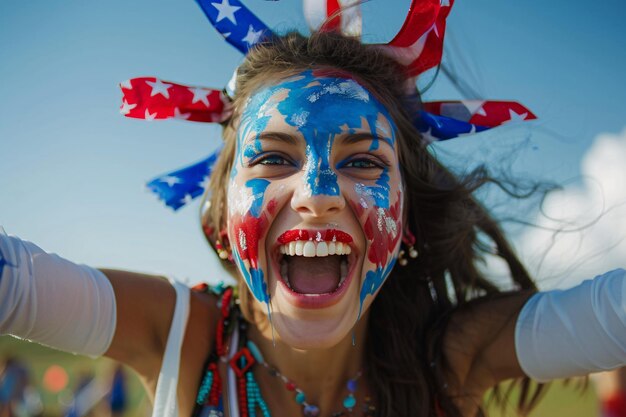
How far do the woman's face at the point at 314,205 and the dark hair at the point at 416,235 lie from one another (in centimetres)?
21

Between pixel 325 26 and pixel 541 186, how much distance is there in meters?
1.30

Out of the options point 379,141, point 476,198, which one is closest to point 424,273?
point 476,198

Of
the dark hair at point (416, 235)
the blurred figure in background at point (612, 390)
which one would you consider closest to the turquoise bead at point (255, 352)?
the dark hair at point (416, 235)

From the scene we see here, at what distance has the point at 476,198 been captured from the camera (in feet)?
9.25

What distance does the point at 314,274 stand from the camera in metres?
2.20

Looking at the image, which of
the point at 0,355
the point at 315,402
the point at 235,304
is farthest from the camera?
the point at 0,355

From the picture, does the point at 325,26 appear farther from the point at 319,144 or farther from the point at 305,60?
the point at 319,144

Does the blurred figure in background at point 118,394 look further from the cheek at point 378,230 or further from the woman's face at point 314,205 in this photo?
the cheek at point 378,230

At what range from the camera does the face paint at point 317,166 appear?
205 cm

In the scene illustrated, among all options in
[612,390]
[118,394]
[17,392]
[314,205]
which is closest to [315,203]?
[314,205]

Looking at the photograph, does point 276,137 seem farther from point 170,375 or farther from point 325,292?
point 170,375

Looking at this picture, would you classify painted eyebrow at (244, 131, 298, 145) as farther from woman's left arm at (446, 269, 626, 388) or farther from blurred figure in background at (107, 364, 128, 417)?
blurred figure in background at (107, 364, 128, 417)

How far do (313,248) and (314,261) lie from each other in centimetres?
25

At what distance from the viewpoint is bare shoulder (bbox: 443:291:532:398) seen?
2.42 m
